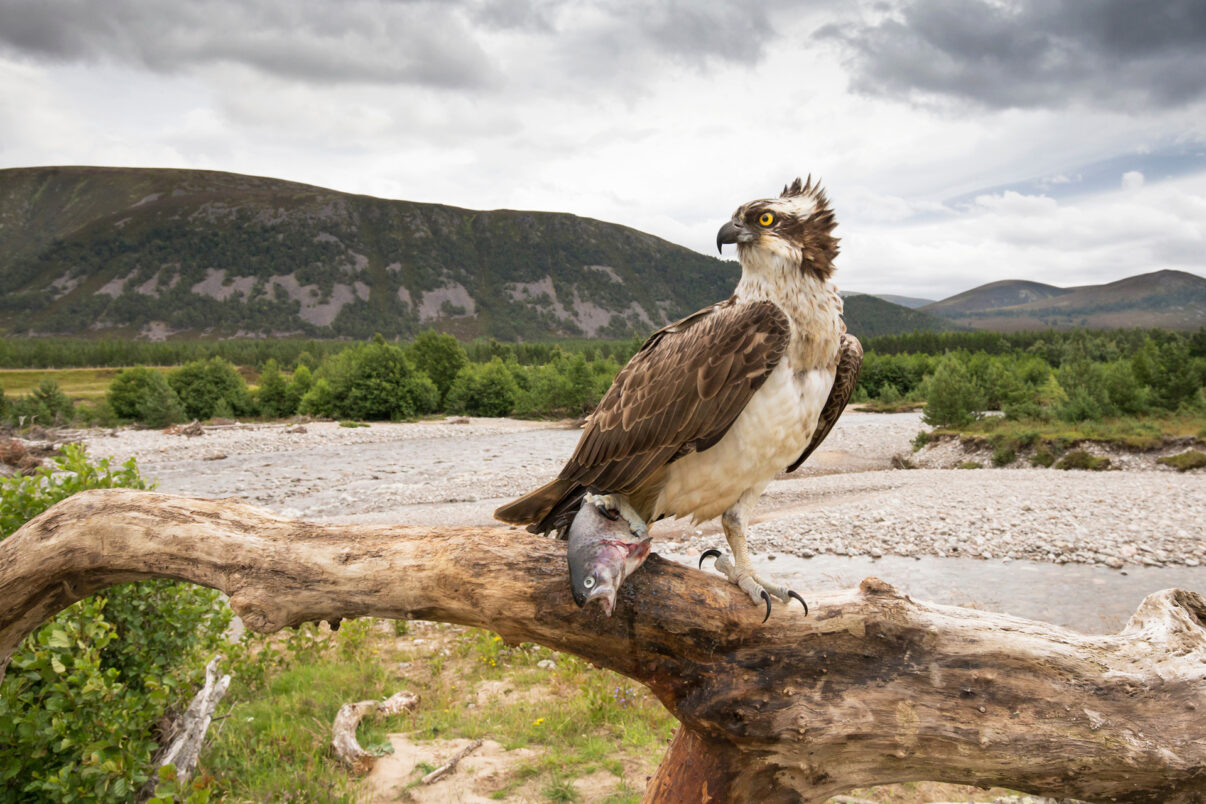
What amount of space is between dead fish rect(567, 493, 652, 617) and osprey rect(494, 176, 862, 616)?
0.7 inches

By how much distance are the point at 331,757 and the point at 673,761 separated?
3.63m

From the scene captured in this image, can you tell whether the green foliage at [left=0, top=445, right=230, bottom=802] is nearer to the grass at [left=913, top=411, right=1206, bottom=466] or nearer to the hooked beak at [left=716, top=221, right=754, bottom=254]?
the hooked beak at [left=716, top=221, right=754, bottom=254]

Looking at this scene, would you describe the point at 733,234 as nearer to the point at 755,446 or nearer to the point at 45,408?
the point at 755,446

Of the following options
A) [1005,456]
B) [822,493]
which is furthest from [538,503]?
[1005,456]

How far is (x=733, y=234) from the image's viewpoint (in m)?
2.87

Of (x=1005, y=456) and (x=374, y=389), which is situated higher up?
(x=374, y=389)

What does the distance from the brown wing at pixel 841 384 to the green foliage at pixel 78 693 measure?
3861 mm

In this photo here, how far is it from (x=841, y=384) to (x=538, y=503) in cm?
167

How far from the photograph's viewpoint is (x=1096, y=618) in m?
10.8

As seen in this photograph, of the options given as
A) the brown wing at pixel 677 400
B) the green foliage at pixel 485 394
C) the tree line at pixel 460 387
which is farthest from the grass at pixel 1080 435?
the green foliage at pixel 485 394

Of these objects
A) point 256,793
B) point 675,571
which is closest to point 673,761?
point 675,571

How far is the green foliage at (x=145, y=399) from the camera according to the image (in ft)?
148

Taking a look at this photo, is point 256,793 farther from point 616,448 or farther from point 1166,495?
point 1166,495

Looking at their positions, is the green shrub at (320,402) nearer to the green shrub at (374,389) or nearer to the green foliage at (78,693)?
the green shrub at (374,389)
